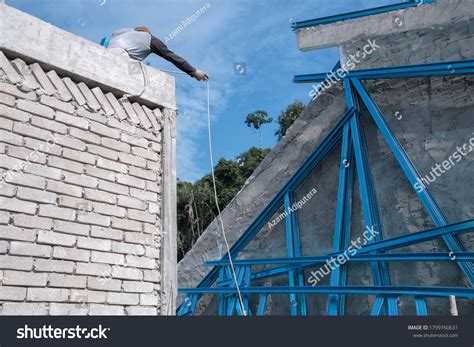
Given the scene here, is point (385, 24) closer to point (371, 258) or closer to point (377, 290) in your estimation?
point (371, 258)

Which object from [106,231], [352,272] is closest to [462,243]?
[352,272]

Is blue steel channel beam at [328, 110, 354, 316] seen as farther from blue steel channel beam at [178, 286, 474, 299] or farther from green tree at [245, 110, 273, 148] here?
green tree at [245, 110, 273, 148]

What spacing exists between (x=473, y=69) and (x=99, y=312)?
7.02 metres

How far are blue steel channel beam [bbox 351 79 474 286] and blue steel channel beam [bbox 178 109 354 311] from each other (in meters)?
0.45

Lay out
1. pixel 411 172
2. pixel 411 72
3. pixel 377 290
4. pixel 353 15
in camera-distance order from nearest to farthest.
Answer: pixel 377 290 → pixel 411 172 → pixel 411 72 → pixel 353 15

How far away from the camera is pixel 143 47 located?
642cm

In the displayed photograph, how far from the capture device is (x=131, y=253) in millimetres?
5504

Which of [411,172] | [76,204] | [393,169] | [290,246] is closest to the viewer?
[76,204]

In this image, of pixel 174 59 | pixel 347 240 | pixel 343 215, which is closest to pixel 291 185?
pixel 343 215

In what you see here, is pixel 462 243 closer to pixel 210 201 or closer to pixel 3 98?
pixel 3 98

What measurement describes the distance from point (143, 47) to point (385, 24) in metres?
5.54

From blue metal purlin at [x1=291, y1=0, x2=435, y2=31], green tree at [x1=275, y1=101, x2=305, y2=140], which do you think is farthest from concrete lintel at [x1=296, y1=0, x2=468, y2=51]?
green tree at [x1=275, y1=101, x2=305, y2=140]

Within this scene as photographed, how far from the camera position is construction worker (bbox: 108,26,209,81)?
636 centimetres

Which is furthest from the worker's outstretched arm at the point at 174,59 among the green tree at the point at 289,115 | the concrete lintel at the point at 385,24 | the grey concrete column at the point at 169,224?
the green tree at the point at 289,115
